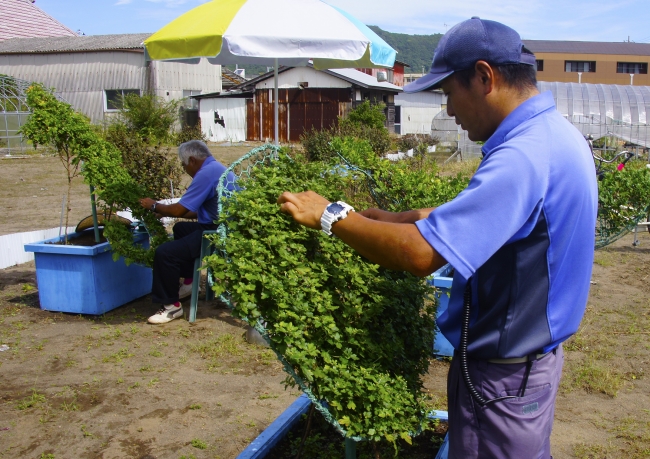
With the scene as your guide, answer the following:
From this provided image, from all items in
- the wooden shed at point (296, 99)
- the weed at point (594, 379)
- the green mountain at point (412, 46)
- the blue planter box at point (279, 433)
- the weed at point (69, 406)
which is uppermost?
the green mountain at point (412, 46)

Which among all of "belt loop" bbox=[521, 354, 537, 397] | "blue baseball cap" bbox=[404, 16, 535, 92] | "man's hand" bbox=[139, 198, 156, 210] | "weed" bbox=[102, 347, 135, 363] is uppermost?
"blue baseball cap" bbox=[404, 16, 535, 92]

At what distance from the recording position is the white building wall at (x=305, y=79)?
30781mm

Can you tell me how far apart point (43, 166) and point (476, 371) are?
18.9 m

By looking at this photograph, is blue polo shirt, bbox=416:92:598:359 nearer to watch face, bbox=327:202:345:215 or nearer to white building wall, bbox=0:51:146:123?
watch face, bbox=327:202:345:215

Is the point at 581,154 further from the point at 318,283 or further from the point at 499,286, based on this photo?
the point at 318,283

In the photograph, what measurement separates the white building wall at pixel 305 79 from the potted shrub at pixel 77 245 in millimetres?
25987

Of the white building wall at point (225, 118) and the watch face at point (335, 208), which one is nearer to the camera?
the watch face at point (335, 208)

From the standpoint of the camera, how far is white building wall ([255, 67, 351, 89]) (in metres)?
30.8

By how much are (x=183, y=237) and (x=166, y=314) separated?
2.40 ft

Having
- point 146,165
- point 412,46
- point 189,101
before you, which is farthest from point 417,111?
point 412,46

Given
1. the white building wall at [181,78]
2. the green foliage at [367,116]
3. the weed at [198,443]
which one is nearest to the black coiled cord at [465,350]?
the weed at [198,443]

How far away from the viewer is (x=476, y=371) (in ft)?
5.86

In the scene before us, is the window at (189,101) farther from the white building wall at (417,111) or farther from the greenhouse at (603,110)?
the greenhouse at (603,110)

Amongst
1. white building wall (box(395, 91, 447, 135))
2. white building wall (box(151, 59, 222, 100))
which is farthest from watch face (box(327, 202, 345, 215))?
white building wall (box(395, 91, 447, 135))
